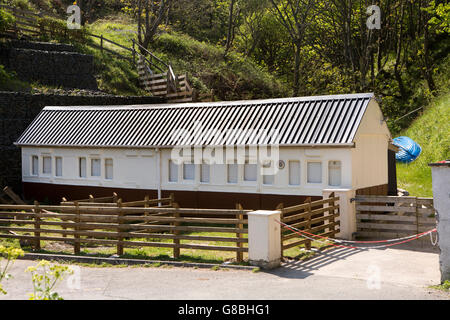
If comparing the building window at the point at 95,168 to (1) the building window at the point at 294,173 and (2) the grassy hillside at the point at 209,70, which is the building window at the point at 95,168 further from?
(2) the grassy hillside at the point at 209,70

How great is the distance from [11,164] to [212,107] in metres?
11.7

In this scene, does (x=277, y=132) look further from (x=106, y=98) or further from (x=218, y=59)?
(x=218, y=59)

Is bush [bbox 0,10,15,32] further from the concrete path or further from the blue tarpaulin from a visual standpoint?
the concrete path

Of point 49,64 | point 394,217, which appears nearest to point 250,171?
point 394,217

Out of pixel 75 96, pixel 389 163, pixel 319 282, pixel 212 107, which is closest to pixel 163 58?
pixel 75 96

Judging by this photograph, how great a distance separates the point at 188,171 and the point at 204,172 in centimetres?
81

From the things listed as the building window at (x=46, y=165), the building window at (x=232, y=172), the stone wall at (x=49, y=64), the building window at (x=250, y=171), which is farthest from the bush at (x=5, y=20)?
the building window at (x=250, y=171)

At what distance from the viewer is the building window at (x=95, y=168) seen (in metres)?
24.9

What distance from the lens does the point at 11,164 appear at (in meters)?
27.9

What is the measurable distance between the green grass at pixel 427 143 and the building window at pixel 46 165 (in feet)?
54.9

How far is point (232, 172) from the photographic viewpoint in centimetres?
2114

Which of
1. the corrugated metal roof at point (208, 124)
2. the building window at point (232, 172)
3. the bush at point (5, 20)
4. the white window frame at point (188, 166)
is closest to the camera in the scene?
the corrugated metal roof at point (208, 124)

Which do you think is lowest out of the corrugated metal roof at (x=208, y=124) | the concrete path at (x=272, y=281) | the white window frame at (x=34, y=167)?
the concrete path at (x=272, y=281)

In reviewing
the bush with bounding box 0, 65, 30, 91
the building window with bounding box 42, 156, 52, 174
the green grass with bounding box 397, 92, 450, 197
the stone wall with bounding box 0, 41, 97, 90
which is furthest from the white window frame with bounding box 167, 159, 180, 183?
the stone wall with bounding box 0, 41, 97, 90
